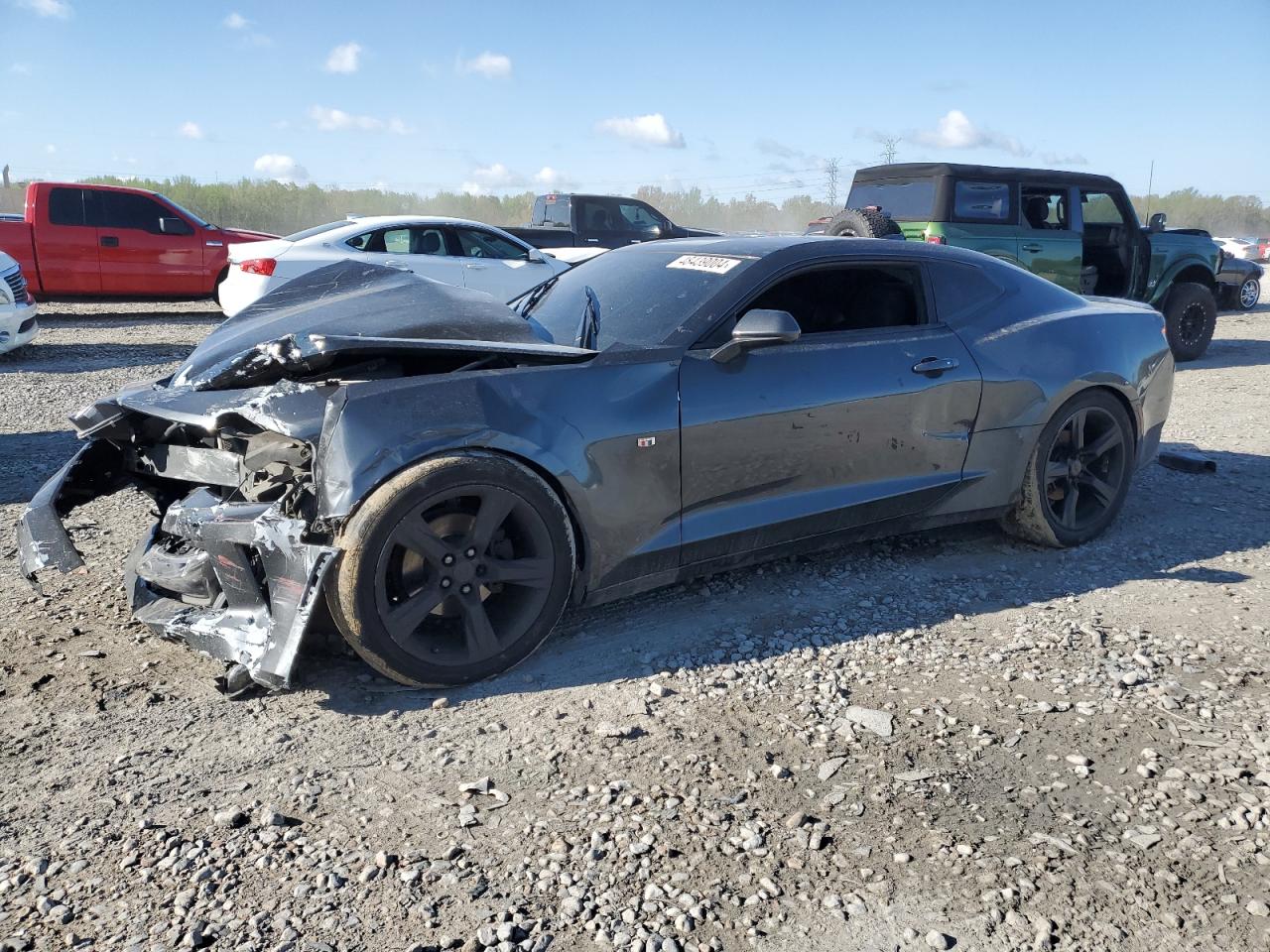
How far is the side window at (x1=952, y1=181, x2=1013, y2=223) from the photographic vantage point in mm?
10297

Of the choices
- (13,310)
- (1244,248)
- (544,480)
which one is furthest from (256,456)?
(1244,248)

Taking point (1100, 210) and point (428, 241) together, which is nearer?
point (1100, 210)

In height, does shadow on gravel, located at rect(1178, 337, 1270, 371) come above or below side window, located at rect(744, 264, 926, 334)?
below

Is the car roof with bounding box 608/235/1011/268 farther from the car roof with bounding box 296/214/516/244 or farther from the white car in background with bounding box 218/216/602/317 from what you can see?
the car roof with bounding box 296/214/516/244

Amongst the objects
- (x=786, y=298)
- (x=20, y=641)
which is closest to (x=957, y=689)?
(x=786, y=298)

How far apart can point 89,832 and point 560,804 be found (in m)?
1.26

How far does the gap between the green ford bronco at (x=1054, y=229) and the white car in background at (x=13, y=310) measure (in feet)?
27.6

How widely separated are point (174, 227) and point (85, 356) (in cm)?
409

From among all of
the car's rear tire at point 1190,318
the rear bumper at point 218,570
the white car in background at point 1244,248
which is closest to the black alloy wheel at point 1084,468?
the rear bumper at point 218,570

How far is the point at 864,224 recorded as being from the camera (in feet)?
33.1

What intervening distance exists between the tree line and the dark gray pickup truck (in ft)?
85.4

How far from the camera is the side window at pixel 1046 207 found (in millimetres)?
10609

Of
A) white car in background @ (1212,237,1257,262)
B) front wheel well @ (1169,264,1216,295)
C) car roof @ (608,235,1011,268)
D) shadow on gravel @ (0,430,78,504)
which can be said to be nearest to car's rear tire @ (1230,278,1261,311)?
front wheel well @ (1169,264,1216,295)

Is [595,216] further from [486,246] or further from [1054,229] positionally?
Answer: [1054,229]
